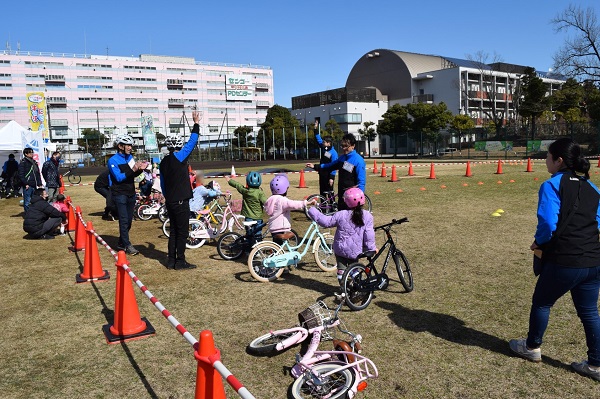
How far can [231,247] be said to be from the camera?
762cm

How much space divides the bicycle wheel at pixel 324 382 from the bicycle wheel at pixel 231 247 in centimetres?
435

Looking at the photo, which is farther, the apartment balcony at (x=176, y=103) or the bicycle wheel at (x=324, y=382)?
the apartment balcony at (x=176, y=103)

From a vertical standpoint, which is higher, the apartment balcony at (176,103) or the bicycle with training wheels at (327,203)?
the apartment balcony at (176,103)

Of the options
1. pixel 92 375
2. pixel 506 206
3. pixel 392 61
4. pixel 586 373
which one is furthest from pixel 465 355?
pixel 392 61

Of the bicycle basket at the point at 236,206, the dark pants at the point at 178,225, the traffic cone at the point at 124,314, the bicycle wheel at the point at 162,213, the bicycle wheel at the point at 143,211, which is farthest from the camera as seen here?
the bicycle wheel at the point at 143,211

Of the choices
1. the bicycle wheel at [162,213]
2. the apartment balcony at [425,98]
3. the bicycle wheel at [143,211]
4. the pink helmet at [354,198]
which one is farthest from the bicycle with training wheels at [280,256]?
the apartment balcony at [425,98]

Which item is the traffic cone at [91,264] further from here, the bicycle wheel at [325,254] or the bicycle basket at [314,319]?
the bicycle basket at [314,319]

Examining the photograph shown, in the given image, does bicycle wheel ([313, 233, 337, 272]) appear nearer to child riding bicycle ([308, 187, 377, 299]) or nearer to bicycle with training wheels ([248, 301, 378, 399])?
child riding bicycle ([308, 187, 377, 299])

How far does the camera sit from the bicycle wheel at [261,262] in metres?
6.22

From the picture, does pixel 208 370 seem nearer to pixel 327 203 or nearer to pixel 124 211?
→ pixel 124 211

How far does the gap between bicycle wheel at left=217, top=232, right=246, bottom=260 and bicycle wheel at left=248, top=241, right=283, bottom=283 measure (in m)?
1.26

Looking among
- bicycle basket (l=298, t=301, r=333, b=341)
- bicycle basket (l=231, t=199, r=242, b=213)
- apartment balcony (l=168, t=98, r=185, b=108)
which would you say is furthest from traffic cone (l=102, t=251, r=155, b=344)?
apartment balcony (l=168, t=98, r=185, b=108)

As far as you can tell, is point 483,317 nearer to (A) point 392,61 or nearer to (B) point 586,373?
(B) point 586,373

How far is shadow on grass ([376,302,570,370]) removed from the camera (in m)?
4.11
